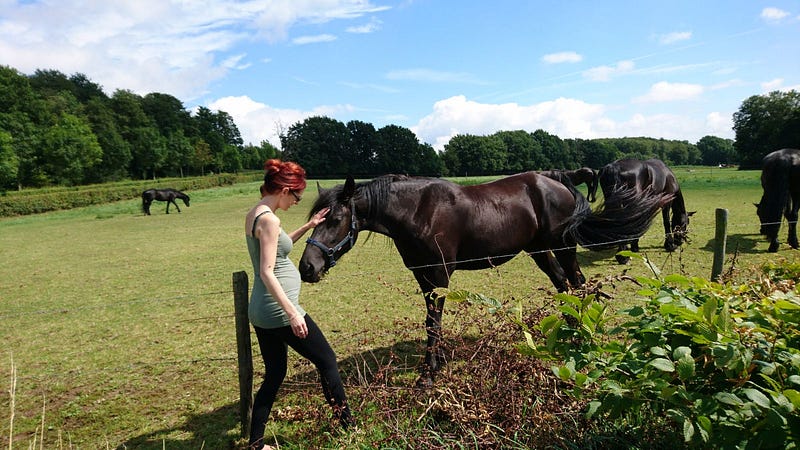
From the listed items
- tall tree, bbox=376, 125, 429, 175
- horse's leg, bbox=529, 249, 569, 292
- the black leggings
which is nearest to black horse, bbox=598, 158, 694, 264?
horse's leg, bbox=529, 249, 569, 292

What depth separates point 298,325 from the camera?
260 cm

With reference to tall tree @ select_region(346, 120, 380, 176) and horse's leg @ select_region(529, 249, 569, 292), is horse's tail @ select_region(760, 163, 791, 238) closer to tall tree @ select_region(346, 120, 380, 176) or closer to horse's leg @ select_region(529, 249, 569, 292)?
horse's leg @ select_region(529, 249, 569, 292)

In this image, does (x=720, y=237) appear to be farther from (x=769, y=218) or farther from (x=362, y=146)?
(x=362, y=146)

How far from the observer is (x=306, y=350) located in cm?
278

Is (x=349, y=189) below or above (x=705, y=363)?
above

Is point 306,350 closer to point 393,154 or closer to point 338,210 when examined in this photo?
Result: point 338,210

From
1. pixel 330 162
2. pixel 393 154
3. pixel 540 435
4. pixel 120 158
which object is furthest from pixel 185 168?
pixel 540 435

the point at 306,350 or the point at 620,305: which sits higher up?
the point at 306,350

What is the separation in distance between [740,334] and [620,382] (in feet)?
1.58

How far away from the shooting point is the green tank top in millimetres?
2660

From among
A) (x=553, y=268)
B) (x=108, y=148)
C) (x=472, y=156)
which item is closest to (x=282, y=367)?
(x=553, y=268)

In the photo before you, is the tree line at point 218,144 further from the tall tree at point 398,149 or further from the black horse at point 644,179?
the black horse at point 644,179

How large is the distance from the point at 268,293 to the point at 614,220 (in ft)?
12.7

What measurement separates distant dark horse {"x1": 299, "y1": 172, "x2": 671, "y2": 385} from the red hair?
79cm
